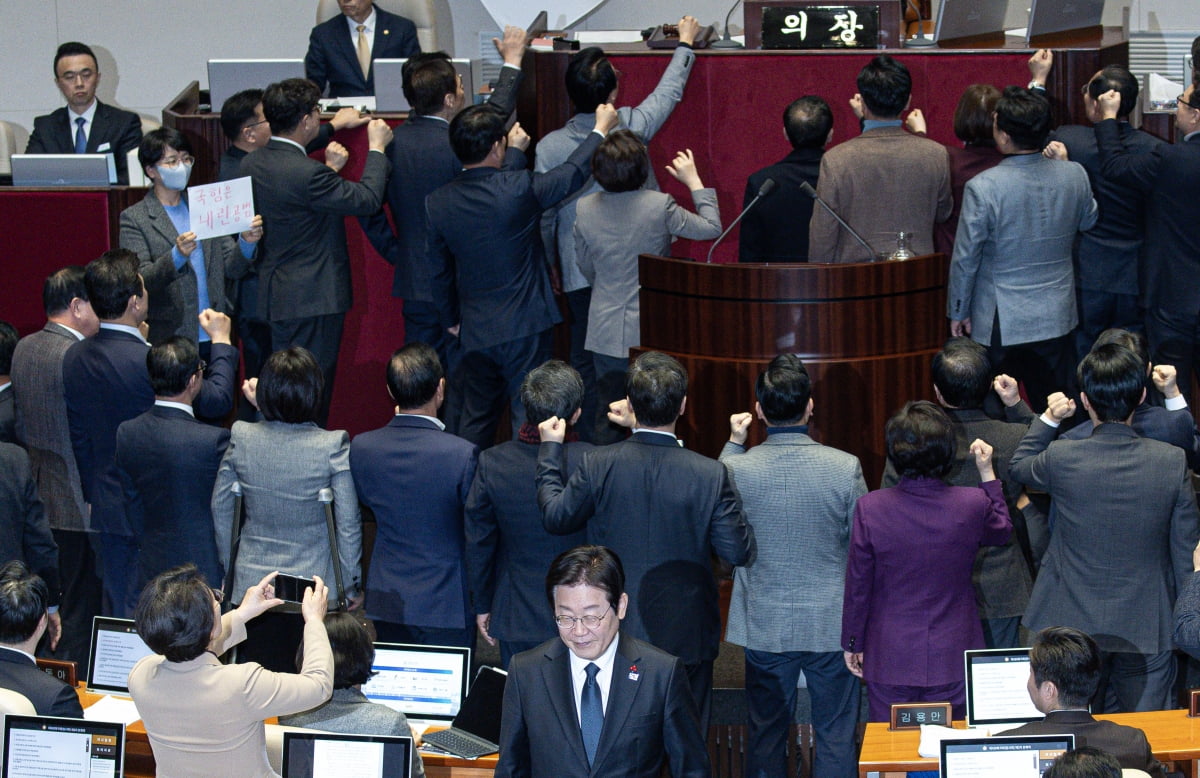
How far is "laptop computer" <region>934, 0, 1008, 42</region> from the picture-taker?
628 centimetres

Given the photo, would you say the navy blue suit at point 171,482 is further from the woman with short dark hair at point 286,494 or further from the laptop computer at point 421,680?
the laptop computer at point 421,680

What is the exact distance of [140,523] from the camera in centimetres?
458

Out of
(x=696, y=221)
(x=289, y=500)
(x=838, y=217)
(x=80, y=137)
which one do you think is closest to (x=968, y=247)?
(x=838, y=217)

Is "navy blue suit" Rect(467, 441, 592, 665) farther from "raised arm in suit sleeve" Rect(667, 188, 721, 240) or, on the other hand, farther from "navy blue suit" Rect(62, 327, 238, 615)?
"raised arm in suit sleeve" Rect(667, 188, 721, 240)

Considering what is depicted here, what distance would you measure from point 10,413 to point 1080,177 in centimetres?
371

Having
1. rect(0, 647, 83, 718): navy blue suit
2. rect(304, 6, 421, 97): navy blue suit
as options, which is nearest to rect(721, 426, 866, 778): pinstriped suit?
rect(0, 647, 83, 718): navy blue suit

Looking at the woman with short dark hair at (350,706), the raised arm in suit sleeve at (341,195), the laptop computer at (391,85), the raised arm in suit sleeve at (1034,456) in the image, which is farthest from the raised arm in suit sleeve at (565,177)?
the woman with short dark hair at (350,706)

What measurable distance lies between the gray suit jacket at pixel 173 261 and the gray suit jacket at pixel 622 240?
129cm

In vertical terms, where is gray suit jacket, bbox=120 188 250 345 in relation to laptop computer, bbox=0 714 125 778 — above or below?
above

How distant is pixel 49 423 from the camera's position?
16.4 feet

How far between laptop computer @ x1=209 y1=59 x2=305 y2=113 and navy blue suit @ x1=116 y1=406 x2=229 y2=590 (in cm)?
216

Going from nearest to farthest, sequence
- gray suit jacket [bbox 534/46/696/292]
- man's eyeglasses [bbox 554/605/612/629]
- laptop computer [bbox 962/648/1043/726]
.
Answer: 1. man's eyeglasses [bbox 554/605/612/629]
2. laptop computer [bbox 962/648/1043/726]
3. gray suit jacket [bbox 534/46/696/292]

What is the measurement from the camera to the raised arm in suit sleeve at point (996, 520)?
3.95m

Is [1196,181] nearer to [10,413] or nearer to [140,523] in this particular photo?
[140,523]
